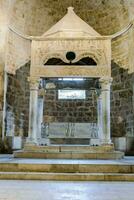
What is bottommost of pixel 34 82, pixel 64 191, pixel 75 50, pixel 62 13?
pixel 64 191

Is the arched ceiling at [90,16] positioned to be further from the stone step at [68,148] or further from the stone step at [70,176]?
the stone step at [70,176]

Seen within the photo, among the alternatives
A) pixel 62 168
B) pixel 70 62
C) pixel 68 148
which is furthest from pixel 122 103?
pixel 62 168

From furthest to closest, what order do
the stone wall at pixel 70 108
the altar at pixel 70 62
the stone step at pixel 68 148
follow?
1. the stone wall at pixel 70 108
2. the altar at pixel 70 62
3. the stone step at pixel 68 148

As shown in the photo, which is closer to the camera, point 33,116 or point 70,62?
point 33,116

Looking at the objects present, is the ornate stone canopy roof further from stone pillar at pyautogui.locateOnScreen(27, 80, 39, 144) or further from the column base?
the column base

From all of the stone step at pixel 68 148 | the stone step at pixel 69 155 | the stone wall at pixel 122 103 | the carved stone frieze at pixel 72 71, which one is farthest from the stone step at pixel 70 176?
the stone wall at pixel 122 103

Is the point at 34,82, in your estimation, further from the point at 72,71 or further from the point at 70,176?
the point at 70,176

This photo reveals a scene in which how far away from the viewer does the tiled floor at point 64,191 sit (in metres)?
3.11

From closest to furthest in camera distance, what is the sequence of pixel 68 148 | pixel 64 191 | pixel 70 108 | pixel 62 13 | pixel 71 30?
1. pixel 64 191
2. pixel 68 148
3. pixel 71 30
4. pixel 70 108
5. pixel 62 13

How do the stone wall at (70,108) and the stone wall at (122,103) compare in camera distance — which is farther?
the stone wall at (70,108)

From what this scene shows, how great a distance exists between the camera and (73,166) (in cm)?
489

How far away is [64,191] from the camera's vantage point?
351 centimetres

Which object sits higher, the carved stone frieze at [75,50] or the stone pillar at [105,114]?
the carved stone frieze at [75,50]

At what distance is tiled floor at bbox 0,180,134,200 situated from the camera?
311cm
